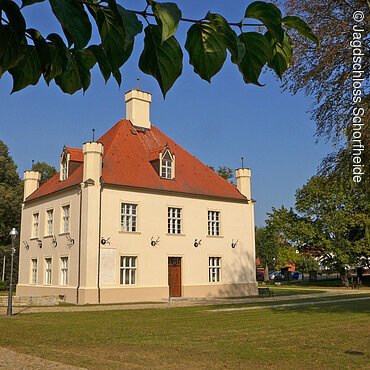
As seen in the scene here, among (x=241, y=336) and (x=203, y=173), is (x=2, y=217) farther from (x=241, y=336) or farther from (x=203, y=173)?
(x=241, y=336)

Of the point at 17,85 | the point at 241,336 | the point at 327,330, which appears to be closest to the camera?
the point at 17,85

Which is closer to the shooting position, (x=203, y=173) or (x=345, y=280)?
(x=203, y=173)

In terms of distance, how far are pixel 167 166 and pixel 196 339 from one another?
2069cm

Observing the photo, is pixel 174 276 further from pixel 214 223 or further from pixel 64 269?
pixel 64 269

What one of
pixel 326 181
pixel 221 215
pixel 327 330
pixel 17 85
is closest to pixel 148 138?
pixel 221 215

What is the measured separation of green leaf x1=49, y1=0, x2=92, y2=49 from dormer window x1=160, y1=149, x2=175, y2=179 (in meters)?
31.5

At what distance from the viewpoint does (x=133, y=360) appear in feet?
33.4

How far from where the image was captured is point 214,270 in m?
34.2

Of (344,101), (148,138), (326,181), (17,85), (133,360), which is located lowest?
(133,360)

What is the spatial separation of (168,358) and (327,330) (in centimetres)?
672

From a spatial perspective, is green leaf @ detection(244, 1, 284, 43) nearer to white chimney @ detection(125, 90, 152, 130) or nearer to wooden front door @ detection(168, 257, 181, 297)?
wooden front door @ detection(168, 257, 181, 297)

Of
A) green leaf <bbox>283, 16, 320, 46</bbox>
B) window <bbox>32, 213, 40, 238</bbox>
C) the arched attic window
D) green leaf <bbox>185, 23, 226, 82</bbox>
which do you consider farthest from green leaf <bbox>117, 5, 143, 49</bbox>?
window <bbox>32, 213, 40, 238</bbox>

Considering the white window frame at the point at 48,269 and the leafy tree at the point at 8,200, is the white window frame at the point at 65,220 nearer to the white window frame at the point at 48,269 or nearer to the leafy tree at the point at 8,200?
the white window frame at the point at 48,269

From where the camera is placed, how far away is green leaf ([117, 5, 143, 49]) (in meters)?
1.40
